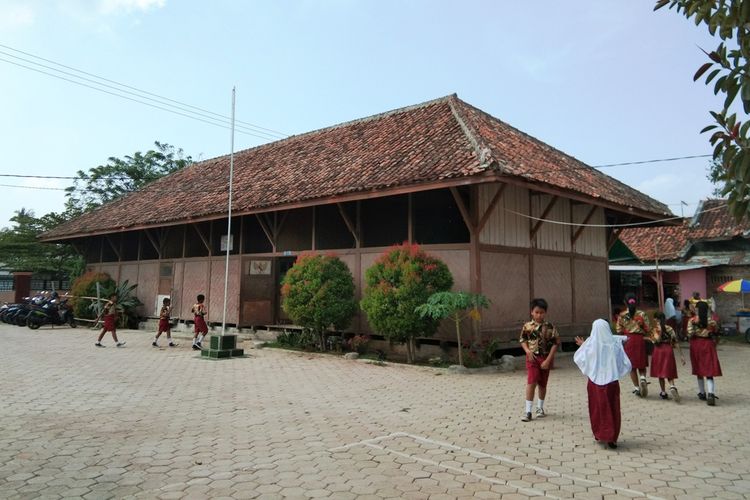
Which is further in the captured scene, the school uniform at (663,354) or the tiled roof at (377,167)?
the tiled roof at (377,167)

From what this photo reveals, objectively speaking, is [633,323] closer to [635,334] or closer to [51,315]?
[635,334]

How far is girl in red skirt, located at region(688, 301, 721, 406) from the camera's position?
278 inches

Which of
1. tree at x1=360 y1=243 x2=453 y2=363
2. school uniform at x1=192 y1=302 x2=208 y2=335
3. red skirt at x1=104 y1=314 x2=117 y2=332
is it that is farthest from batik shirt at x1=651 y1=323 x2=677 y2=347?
red skirt at x1=104 y1=314 x2=117 y2=332

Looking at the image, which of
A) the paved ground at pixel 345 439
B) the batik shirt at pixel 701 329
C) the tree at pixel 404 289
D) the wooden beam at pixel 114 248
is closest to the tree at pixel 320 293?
the tree at pixel 404 289

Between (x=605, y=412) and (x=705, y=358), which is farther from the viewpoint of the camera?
(x=705, y=358)

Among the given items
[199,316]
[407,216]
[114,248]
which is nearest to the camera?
[407,216]

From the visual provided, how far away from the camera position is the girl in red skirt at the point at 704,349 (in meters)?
7.07

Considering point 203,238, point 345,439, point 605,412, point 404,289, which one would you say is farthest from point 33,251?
point 605,412

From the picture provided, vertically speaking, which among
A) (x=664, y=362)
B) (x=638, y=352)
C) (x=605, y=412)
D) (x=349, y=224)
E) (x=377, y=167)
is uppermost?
(x=377, y=167)

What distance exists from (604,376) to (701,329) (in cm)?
325

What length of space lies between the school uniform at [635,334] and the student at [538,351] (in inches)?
84.3

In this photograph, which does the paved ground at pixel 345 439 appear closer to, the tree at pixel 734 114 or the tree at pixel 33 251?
the tree at pixel 734 114

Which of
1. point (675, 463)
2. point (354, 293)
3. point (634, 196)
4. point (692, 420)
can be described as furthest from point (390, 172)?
point (634, 196)

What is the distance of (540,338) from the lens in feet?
20.2
